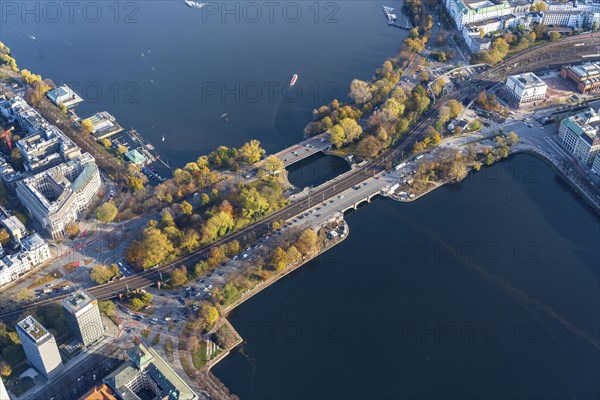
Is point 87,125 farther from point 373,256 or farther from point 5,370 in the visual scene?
point 373,256

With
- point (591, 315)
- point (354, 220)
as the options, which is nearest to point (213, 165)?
point (354, 220)

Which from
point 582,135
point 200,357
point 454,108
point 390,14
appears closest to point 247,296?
point 200,357

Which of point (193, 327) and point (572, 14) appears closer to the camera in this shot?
point (193, 327)

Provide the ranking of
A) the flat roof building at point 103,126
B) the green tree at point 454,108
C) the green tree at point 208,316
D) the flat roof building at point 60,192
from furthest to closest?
the green tree at point 454,108 → the flat roof building at point 103,126 → the flat roof building at point 60,192 → the green tree at point 208,316

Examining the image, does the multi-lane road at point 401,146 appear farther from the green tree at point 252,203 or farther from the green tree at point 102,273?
the green tree at point 252,203

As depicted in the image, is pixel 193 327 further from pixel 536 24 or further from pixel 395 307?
pixel 536 24

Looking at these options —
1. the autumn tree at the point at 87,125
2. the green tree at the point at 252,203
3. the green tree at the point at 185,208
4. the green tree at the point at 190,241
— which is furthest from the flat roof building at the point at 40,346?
the autumn tree at the point at 87,125
